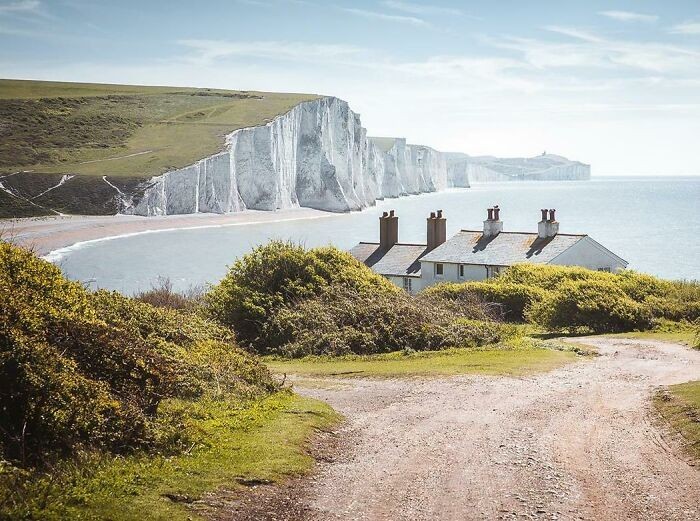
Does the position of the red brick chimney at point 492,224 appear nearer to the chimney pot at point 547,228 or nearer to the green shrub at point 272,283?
the chimney pot at point 547,228

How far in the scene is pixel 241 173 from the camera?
147625 mm

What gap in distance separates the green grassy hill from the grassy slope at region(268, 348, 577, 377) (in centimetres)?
9561

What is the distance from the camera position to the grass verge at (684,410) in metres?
14.5

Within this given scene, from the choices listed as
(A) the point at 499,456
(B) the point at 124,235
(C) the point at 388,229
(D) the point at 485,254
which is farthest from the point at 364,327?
(B) the point at 124,235

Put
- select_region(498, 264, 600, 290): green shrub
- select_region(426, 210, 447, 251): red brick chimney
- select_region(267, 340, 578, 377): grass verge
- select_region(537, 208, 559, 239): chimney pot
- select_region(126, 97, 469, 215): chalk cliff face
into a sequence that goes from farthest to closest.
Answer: select_region(126, 97, 469, 215): chalk cliff face
select_region(426, 210, 447, 251): red brick chimney
select_region(537, 208, 559, 239): chimney pot
select_region(498, 264, 600, 290): green shrub
select_region(267, 340, 578, 377): grass verge

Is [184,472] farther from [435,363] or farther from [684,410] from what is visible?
[435,363]

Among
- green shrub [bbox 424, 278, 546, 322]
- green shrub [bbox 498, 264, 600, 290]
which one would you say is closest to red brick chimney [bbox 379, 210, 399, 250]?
green shrub [bbox 498, 264, 600, 290]

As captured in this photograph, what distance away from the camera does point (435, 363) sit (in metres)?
25.5

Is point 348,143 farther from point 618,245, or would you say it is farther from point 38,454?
point 38,454

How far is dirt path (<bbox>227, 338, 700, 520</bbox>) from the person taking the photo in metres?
11.3

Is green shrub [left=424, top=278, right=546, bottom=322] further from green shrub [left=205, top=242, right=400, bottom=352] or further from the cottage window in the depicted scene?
the cottage window

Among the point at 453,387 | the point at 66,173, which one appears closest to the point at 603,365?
the point at 453,387

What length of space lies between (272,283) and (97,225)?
86299mm

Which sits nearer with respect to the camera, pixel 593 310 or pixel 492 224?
pixel 593 310
